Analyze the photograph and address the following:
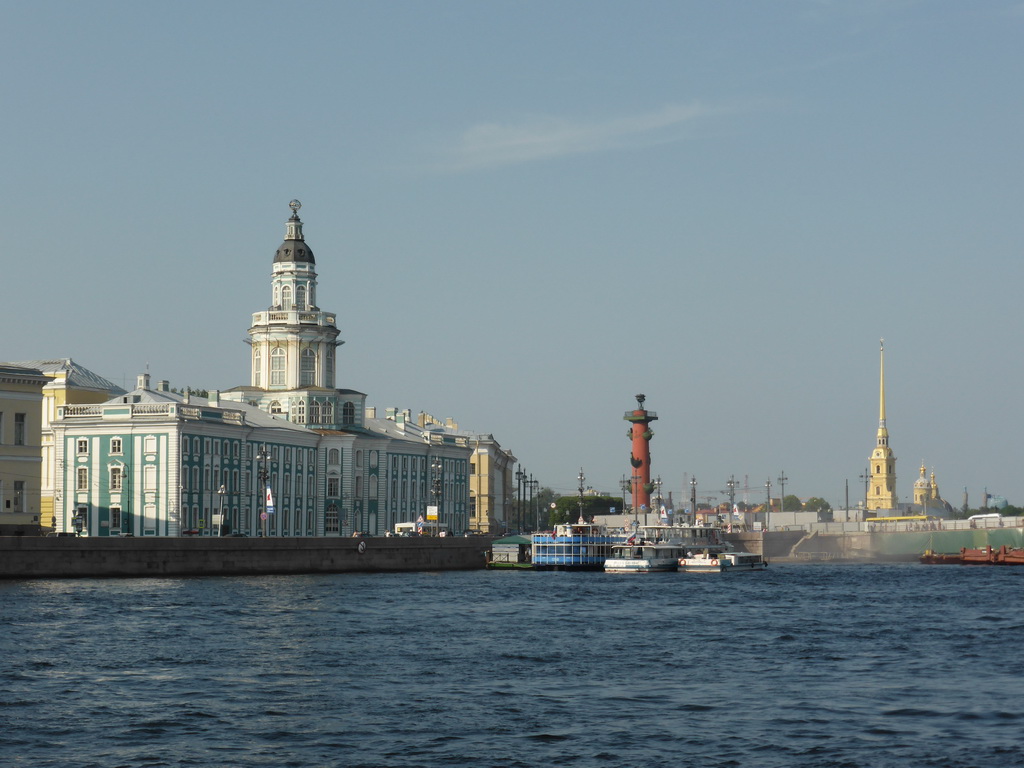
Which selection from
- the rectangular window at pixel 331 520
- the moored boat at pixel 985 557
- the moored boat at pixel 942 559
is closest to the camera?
the rectangular window at pixel 331 520

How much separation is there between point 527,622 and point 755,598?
70.8 ft

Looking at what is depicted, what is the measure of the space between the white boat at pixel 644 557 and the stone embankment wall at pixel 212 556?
432 inches

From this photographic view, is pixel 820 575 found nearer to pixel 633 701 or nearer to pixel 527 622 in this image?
pixel 527 622

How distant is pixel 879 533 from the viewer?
576 feet

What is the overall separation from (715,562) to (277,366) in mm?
36867

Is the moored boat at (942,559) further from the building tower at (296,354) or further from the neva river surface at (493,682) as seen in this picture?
the neva river surface at (493,682)

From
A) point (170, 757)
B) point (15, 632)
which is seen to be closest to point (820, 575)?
point (15, 632)

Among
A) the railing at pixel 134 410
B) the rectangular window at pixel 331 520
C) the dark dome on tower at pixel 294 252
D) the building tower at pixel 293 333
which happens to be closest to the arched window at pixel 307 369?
the building tower at pixel 293 333

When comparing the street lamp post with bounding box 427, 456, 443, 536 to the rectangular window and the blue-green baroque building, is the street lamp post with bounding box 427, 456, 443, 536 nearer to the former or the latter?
the blue-green baroque building

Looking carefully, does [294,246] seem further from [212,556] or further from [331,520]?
[212,556]

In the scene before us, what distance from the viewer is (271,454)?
11188 centimetres

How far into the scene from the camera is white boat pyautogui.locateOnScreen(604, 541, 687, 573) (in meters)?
110

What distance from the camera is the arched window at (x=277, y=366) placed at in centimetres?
12369

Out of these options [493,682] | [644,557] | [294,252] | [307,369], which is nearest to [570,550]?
[644,557]
